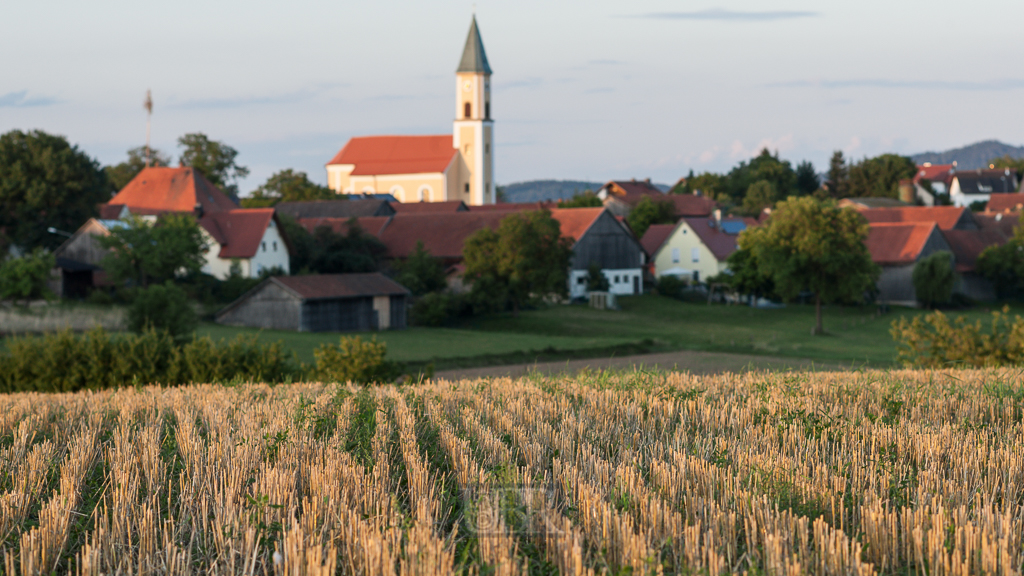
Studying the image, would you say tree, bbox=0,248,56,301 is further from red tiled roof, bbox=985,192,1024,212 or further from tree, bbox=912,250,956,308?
red tiled roof, bbox=985,192,1024,212

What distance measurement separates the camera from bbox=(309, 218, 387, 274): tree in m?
71.1

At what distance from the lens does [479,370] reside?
38.1 m

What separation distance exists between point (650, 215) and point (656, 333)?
46483 mm

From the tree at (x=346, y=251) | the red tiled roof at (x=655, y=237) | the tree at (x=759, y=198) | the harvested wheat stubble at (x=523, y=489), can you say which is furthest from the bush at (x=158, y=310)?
the tree at (x=759, y=198)

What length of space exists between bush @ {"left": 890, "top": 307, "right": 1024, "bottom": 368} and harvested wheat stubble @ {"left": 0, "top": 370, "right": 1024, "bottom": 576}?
49.4 ft

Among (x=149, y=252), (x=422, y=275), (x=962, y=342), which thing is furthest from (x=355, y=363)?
(x=422, y=275)

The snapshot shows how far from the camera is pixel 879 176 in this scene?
14900 cm

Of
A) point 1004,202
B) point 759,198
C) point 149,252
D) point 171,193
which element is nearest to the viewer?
point 149,252

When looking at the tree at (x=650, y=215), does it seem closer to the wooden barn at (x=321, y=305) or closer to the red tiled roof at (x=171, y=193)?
the red tiled roof at (x=171, y=193)

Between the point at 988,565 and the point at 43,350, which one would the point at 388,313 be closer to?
the point at 43,350

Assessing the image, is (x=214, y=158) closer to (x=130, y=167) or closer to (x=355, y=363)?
(x=130, y=167)

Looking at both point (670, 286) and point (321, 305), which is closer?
point (321, 305)

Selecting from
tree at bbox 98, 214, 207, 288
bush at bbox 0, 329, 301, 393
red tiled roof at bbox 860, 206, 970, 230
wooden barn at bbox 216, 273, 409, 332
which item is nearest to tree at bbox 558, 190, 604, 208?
red tiled roof at bbox 860, 206, 970, 230

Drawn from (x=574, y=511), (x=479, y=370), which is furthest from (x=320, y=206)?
(x=574, y=511)
